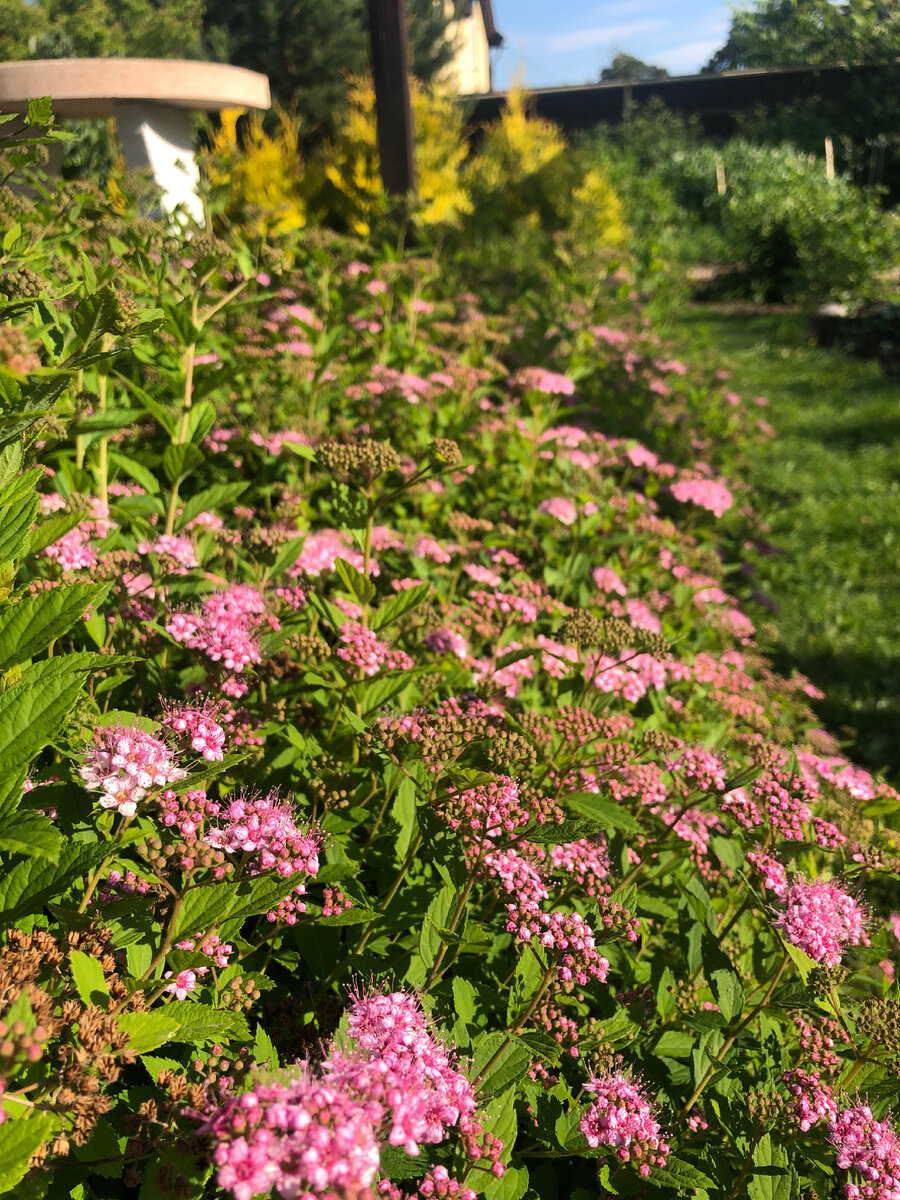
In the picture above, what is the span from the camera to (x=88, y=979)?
95 centimetres

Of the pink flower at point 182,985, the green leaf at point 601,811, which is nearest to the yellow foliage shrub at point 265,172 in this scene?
the green leaf at point 601,811

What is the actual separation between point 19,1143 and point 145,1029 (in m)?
0.18

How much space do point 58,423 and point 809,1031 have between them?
191 cm

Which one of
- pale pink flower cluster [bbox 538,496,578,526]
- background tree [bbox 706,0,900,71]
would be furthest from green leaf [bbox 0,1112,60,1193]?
background tree [bbox 706,0,900,71]

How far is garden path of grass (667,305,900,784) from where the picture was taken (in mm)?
4168

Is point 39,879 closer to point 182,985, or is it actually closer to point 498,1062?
point 182,985

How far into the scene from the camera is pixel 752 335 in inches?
416

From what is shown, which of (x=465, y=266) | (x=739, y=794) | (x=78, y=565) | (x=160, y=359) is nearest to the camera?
(x=78, y=565)

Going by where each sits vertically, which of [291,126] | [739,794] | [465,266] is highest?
[291,126]

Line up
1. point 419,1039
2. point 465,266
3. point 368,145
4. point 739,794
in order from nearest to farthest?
point 419,1039
point 739,794
point 465,266
point 368,145

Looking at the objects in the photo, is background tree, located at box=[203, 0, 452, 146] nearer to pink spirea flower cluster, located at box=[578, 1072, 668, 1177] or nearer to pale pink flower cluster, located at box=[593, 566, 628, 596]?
pale pink flower cluster, located at box=[593, 566, 628, 596]

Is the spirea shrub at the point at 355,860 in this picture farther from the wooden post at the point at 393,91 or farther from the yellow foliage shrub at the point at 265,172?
the yellow foliage shrub at the point at 265,172

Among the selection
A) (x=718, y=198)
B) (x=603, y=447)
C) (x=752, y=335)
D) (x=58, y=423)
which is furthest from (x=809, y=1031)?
(x=718, y=198)

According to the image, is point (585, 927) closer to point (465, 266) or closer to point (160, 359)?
point (160, 359)
